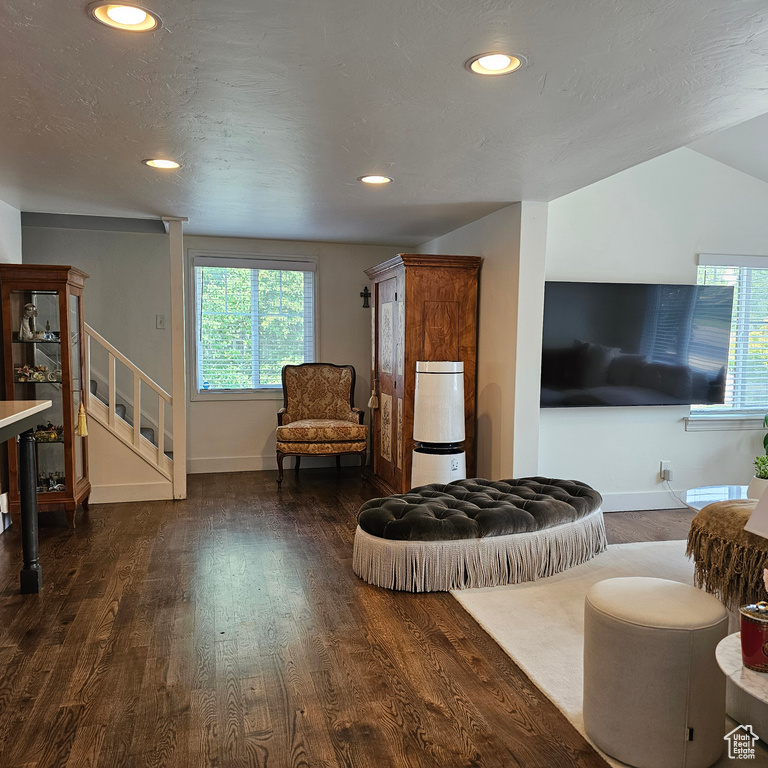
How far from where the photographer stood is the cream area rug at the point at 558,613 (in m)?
2.41

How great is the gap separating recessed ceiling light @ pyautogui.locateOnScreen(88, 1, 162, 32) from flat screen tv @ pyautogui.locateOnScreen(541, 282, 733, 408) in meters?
3.43

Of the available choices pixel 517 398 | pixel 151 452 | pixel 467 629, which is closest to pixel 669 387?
pixel 517 398

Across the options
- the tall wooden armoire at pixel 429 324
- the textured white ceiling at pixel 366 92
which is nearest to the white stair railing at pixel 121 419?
the textured white ceiling at pixel 366 92

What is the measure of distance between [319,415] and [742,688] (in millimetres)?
5189

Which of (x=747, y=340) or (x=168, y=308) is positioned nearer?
(x=747, y=340)

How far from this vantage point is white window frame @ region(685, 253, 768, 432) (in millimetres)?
5023

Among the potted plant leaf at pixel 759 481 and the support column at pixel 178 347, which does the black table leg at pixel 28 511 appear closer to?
the support column at pixel 178 347

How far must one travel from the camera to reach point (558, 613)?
3.02 metres

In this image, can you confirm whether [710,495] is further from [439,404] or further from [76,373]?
[76,373]

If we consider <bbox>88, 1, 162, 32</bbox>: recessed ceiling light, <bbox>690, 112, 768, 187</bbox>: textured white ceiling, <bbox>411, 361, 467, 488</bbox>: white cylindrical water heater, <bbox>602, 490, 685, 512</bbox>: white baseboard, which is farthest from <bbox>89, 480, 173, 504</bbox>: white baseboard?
<bbox>690, 112, 768, 187</bbox>: textured white ceiling

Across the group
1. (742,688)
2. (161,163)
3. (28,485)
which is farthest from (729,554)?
(161,163)

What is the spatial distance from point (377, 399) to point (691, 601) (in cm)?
411

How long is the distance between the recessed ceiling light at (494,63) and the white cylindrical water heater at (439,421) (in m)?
2.46

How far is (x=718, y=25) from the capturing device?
1847 millimetres
